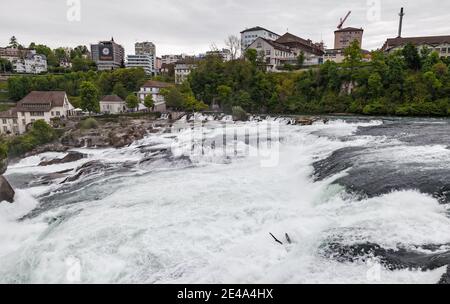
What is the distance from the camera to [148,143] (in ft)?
83.2

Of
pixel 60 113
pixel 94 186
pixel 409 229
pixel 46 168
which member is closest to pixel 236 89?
pixel 60 113

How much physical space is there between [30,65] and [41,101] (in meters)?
53.3

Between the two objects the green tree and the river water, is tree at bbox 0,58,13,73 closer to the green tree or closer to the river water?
the green tree

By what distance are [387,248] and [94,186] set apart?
1300 cm

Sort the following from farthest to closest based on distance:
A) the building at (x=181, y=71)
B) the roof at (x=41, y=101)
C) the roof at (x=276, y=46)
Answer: the building at (x=181, y=71) → the roof at (x=276, y=46) → the roof at (x=41, y=101)

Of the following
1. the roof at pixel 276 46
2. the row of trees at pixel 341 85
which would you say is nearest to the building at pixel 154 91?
the row of trees at pixel 341 85

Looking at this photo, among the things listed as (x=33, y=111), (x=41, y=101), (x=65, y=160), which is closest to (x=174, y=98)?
(x=41, y=101)

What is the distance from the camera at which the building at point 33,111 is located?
116 feet

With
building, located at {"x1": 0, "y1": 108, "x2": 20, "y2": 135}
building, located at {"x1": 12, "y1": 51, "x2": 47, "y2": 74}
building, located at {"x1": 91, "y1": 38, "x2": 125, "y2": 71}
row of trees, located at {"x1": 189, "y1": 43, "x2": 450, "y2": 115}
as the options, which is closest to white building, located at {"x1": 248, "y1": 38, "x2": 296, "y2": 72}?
row of trees, located at {"x1": 189, "y1": 43, "x2": 450, "y2": 115}

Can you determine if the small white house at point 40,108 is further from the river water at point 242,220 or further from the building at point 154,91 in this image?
the river water at point 242,220

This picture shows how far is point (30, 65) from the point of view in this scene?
79.6 m

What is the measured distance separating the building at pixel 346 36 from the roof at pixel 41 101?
238 feet

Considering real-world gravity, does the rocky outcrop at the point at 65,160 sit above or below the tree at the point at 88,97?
below
